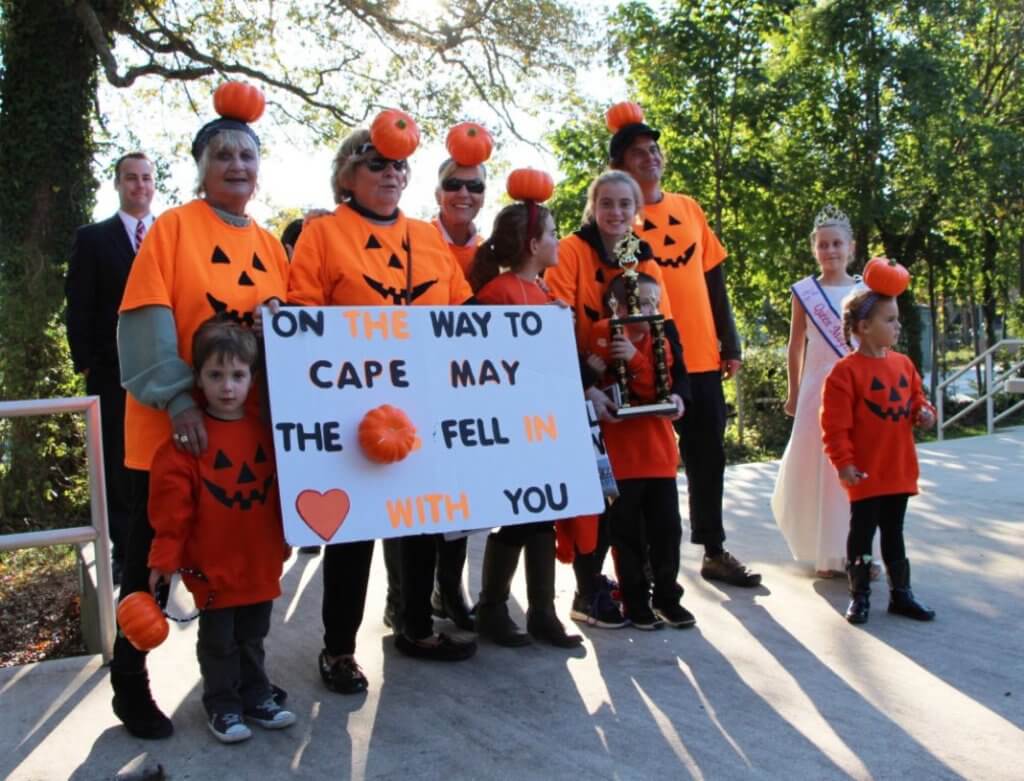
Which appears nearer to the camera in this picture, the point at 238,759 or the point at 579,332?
the point at 238,759

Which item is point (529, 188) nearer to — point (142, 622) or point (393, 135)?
point (393, 135)

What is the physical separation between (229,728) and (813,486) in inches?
132

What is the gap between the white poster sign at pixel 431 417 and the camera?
339 cm

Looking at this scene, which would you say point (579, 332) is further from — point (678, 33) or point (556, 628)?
point (678, 33)

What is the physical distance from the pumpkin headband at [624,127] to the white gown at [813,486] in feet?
4.57

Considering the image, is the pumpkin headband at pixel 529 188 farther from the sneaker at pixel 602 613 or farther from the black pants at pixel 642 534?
the sneaker at pixel 602 613

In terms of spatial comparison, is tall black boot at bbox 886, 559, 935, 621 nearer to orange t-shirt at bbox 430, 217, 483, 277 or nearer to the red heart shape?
orange t-shirt at bbox 430, 217, 483, 277

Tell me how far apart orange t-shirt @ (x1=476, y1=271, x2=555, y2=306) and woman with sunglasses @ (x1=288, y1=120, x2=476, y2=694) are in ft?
0.63

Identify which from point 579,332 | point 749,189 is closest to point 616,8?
point 749,189

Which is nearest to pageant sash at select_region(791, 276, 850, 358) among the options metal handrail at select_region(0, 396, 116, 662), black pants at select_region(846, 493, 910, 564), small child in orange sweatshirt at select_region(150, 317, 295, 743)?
black pants at select_region(846, 493, 910, 564)

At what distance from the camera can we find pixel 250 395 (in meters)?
3.47

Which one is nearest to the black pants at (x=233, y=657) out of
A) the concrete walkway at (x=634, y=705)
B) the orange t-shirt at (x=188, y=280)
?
the concrete walkway at (x=634, y=705)

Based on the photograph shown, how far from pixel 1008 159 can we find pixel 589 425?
15810 millimetres

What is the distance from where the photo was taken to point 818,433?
5410mm
